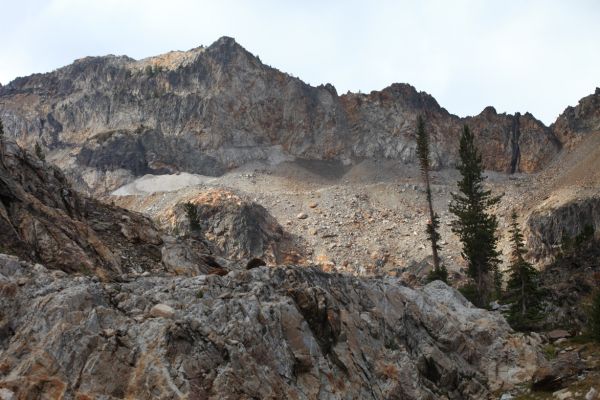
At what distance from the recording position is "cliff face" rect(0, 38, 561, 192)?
122 m

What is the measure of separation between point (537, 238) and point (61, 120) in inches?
4261

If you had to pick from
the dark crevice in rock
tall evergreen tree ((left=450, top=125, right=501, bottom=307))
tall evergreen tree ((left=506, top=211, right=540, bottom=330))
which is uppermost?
the dark crevice in rock

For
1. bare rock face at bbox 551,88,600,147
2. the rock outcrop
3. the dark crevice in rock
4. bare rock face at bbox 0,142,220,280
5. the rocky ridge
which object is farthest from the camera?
the dark crevice in rock

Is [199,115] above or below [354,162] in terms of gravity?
above

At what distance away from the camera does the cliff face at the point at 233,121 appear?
400 ft

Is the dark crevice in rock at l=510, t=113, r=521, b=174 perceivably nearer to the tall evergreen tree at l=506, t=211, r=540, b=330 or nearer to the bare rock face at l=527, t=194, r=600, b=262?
Answer: the bare rock face at l=527, t=194, r=600, b=262

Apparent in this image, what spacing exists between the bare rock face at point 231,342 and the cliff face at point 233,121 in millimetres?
97510

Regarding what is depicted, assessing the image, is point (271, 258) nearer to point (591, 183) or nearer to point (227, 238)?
point (227, 238)

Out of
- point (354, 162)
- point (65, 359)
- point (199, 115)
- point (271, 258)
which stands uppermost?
point (199, 115)

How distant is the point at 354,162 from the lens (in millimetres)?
124188

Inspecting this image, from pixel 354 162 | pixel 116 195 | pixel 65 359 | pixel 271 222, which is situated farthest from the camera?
pixel 354 162

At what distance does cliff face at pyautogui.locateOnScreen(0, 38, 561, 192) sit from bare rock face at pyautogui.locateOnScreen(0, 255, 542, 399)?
97510mm

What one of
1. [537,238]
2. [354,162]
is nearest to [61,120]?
[354,162]

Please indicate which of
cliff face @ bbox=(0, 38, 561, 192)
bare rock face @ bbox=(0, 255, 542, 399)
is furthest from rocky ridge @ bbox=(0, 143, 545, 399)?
cliff face @ bbox=(0, 38, 561, 192)
